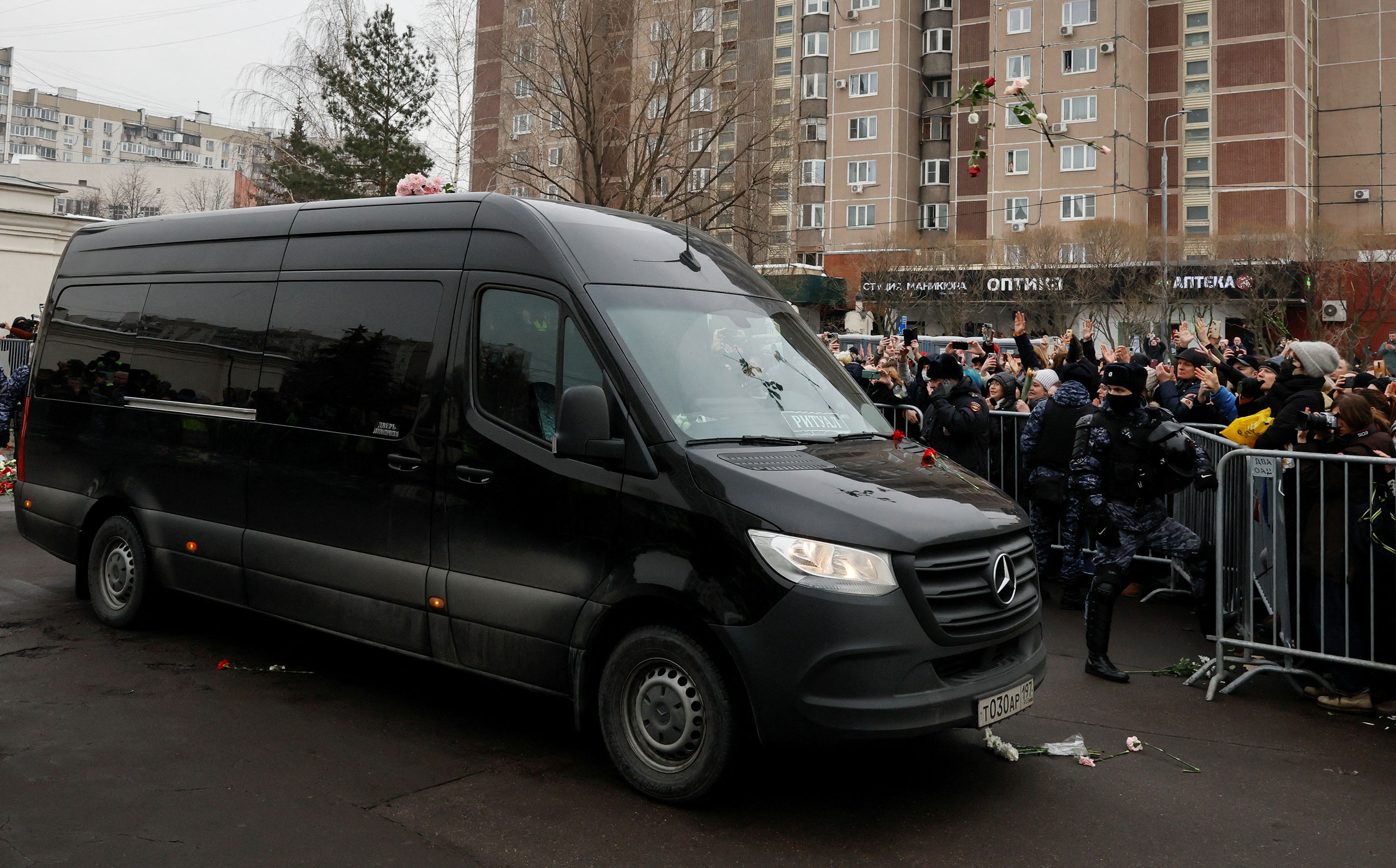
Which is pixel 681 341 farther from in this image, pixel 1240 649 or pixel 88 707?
pixel 1240 649

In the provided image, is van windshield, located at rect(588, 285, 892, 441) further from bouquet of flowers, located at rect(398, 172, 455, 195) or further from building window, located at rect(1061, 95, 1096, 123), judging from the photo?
building window, located at rect(1061, 95, 1096, 123)

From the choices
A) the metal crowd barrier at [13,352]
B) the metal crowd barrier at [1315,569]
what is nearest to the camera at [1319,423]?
the metal crowd barrier at [1315,569]

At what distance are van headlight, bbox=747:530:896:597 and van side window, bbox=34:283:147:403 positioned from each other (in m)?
5.05

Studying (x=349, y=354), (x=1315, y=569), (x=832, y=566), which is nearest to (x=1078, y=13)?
(x=1315, y=569)

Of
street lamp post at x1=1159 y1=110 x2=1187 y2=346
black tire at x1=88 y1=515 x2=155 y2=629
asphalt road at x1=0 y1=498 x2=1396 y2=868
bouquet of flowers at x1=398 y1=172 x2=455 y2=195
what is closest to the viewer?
asphalt road at x1=0 y1=498 x2=1396 y2=868

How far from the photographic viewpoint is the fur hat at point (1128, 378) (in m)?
7.04

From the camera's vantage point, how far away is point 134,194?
90312 mm

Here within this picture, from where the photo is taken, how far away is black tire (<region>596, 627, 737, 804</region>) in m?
4.52

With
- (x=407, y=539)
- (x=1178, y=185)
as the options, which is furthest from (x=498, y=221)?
(x=1178, y=185)

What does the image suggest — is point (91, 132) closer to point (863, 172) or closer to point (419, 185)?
point (863, 172)

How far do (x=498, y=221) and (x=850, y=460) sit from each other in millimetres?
2097

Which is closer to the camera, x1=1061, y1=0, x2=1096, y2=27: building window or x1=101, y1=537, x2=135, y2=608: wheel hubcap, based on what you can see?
x1=101, y1=537, x2=135, y2=608: wheel hubcap

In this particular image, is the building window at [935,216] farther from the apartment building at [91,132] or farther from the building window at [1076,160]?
the apartment building at [91,132]

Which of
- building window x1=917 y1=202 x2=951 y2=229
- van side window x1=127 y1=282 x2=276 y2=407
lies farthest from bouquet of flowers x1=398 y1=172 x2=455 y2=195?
building window x1=917 y1=202 x2=951 y2=229
